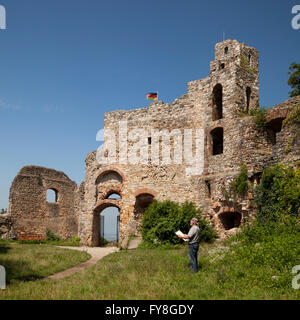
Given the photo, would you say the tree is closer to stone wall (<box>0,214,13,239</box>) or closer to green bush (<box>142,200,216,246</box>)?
green bush (<box>142,200,216,246</box>)

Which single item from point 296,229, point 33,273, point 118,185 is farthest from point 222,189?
point 33,273

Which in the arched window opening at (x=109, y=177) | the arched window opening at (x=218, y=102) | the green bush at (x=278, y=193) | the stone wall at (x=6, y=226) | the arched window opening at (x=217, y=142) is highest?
the arched window opening at (x=218, y=102)

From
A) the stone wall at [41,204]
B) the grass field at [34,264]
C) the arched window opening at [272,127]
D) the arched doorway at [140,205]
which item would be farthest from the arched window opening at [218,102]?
the stone wall at [41,204]

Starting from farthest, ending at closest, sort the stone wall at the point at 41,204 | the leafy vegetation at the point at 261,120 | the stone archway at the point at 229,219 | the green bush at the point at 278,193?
the stone wall at the point at 41,204 < the stone archway at the point at 229,219 < the leafy vegetation at the point at 261,120 < the green bush at the point at 278,193

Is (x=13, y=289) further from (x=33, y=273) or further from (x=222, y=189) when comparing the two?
(x=222, y=189)

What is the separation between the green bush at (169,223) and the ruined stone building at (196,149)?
886 millimetres

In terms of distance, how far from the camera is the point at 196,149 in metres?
17.9

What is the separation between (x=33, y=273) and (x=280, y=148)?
993 cm

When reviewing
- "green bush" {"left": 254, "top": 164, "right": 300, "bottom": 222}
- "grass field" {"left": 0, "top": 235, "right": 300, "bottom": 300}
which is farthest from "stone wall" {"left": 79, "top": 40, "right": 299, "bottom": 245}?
"grass field" {"left": 0, "top": 235, "right": 300, "bottom": 300}

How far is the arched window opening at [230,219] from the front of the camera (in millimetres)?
16322

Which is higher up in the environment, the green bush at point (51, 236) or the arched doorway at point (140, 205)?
the arched doorway at point (140, 205)

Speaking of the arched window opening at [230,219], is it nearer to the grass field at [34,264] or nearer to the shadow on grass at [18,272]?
the grass field at [34,264]
